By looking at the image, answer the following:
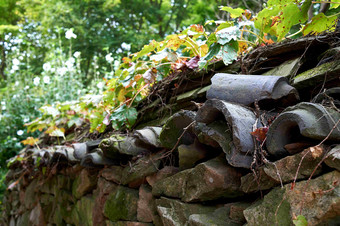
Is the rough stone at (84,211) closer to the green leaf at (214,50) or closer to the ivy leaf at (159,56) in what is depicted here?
the ivy leaf at (159,56)

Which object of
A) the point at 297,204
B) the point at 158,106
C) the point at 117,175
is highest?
the point at 297,204

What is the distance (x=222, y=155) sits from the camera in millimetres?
1094

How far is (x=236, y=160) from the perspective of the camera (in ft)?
2.94

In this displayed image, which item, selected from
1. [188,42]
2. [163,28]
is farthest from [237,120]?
[163,28]

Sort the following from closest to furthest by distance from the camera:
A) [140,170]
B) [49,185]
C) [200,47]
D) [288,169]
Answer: [288,169], [140,170], [200,47], [49,185]

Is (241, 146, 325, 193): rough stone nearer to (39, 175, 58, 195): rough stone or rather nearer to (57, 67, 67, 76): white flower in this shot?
(39, 175, 58, 195): rough stone

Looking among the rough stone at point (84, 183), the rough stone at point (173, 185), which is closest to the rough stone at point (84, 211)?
the rough stone at point (84, 183)

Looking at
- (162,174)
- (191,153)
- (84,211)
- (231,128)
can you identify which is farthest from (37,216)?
(231,128)

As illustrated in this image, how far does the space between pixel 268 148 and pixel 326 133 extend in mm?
158

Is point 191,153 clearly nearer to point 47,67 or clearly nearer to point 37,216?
point 37,216

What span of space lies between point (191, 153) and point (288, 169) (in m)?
0.45

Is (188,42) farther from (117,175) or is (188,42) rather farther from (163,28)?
(163,28)

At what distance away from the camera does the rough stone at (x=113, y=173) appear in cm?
179

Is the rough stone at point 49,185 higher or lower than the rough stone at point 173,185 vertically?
lower
